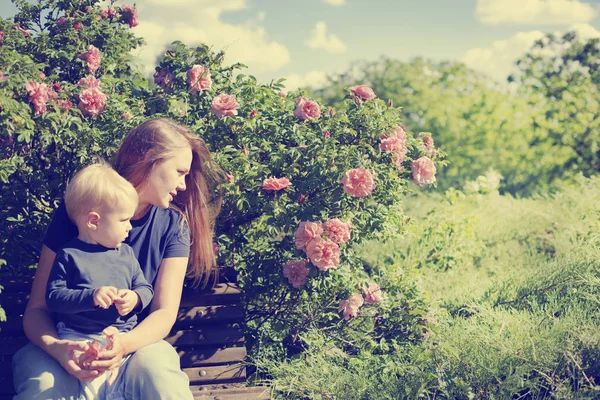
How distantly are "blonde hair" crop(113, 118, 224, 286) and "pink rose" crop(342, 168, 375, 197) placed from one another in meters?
0.65

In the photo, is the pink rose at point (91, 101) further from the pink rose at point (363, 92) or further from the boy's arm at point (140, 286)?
the pink rose at point (363, 92)

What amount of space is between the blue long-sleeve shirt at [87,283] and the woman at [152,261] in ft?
0.32

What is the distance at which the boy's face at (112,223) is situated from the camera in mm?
2779

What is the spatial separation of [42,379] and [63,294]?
0.31 m

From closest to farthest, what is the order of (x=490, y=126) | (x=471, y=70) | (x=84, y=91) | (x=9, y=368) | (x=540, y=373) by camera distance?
(x=9, y=368), (x=540, y=373), (x=84, y=91), (x=490, y=126), (x=471, y=70)

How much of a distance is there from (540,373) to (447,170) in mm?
7383

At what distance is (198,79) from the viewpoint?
12.9 ft

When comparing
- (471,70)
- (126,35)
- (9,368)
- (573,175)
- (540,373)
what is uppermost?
(471,70)

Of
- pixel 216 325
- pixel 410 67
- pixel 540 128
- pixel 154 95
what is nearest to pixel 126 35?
pixel 154 95

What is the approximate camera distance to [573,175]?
29.4 ft

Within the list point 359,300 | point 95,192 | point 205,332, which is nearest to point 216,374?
point 205,332

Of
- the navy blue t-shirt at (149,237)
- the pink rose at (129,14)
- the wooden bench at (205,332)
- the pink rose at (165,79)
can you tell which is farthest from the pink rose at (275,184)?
the pink rose at (129,14)

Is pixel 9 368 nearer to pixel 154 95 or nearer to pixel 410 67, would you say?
pixel 154 95

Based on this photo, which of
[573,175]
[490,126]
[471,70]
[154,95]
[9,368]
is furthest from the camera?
[471,70]
